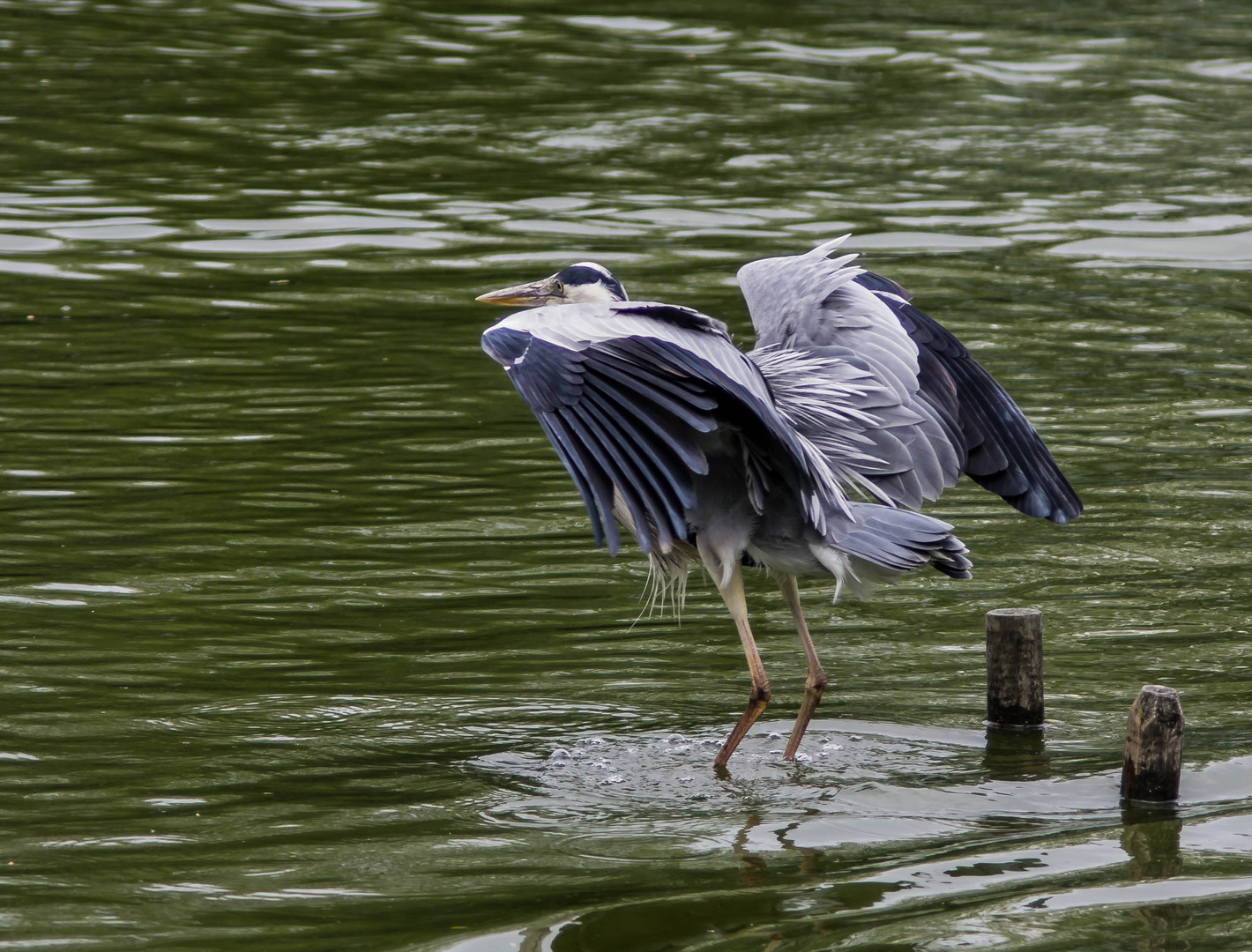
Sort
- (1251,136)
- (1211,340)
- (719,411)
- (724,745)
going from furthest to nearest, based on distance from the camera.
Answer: (1251,136)
(1211,340)
(724,745)
(719,411)

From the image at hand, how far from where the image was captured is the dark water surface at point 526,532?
16.9 feet

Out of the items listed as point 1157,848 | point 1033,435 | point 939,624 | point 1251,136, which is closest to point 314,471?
point 939,624

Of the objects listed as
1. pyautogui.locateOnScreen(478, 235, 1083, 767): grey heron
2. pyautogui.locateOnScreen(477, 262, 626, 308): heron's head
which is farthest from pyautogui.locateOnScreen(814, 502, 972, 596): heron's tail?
pyautogui.locateOnScreen(477, 262, 626, 308): heron's head

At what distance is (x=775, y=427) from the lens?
215 inches

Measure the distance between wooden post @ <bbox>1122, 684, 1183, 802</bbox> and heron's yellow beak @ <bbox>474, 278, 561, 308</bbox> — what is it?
9.06 feet

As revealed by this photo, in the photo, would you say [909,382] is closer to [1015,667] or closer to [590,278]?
[1015,667]

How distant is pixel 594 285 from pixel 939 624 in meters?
2.14

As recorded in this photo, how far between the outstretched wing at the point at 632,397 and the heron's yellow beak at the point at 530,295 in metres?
1.49

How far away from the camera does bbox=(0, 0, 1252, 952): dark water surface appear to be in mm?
5160

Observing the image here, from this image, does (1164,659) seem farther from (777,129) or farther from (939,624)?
(777,129)

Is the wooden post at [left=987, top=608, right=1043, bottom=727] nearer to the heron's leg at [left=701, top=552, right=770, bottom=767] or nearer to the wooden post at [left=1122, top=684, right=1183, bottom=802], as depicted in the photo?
the wooden post at [left=1122, top=684, right=1183, bottom=802]

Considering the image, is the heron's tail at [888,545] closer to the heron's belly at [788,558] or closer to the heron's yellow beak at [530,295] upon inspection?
the heron's belly at [788,558]

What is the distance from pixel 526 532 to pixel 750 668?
9.09ft

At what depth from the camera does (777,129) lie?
17391mm
